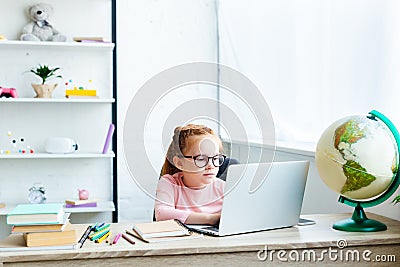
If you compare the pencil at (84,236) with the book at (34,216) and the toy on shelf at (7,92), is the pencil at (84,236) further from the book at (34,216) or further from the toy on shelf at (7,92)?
the toy on shelf at (7,92)

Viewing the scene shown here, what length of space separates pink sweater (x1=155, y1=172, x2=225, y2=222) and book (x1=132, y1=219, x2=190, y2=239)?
148 mm

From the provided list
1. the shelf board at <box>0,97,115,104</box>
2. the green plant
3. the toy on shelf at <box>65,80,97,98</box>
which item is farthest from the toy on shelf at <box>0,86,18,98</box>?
the toy on shelf at <box>65,80,97,98</box>

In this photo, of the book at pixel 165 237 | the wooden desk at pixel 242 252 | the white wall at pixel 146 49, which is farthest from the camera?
the white wall at pixel 146 49

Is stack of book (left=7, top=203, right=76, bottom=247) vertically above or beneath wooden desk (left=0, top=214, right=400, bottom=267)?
above

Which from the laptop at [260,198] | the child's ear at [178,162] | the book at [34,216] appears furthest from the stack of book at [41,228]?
the child's ear at [178,162]

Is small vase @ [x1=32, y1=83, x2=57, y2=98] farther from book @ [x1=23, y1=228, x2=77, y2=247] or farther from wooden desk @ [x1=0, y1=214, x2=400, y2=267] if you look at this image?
book @ [x1=23, y1=228, x2=77, y2=247]

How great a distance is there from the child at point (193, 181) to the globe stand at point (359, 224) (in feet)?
1.20

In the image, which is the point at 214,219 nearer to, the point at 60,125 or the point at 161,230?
the point at 161,230

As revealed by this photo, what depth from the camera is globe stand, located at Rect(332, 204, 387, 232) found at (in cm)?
174

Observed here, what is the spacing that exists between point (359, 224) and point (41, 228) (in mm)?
907

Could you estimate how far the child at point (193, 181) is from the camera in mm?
1793

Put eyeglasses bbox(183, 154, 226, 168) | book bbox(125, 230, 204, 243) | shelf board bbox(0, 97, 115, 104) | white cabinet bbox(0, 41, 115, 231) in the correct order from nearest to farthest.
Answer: book bbox(125, 230, 204, 243) < eyeglasses bbox(183, 154, 226, 168) < shelf board bbox(0, 97, 115, 104) < white cabinet bbox(0, 41, 115, 231)

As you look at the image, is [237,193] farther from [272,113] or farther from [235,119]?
[272,113]

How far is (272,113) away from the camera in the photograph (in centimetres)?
306
